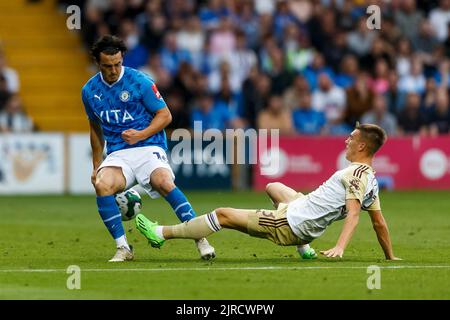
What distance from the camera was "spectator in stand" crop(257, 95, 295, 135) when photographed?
25.7 meters

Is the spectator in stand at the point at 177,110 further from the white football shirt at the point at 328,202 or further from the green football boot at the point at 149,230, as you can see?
the white football shirt at the point at 328,202

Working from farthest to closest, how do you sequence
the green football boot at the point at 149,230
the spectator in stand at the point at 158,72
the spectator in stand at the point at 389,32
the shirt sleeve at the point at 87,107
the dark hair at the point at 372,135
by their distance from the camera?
the spectator in stand at the point at 389,32 → the spectator in stand at the point at 158,72 → the shirt sleeve at the point at 87,107 → the green football boot at the point at 149,230 → the dark hair at the point at 372,135

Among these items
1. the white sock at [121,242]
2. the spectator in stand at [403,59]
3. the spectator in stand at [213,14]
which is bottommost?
the white sock at [121,242]

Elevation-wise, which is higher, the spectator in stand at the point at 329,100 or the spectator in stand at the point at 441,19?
the spectator in stand at the point at 441,19

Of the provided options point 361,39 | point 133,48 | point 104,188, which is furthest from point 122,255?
point 361,39

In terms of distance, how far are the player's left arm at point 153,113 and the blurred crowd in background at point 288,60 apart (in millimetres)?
12103

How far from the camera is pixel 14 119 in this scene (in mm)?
25234

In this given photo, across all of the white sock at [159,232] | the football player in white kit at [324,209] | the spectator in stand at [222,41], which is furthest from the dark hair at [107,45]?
the spectator in stand at [222,41]

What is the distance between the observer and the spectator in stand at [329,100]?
2666cm

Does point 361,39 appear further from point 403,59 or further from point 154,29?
point 154,29

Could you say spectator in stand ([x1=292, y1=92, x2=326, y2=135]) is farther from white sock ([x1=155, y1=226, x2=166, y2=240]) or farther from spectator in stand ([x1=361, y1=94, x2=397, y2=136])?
white sock ([x1=155, y1=226, x2=166, y2=240])

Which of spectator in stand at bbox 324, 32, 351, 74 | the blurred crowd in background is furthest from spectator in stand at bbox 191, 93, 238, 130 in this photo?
spectator in stand at bbox 324, 32, 351, 74

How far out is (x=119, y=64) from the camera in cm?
1323

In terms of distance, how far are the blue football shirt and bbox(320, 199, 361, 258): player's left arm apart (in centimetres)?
241
